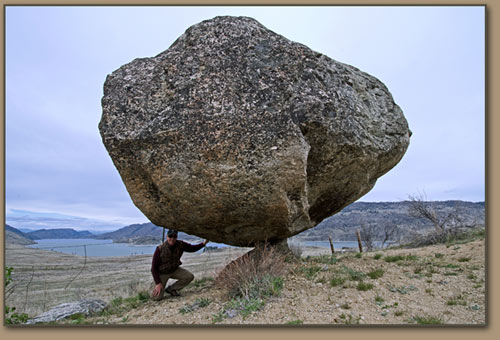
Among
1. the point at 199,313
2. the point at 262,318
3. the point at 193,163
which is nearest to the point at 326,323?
the point at 262,318

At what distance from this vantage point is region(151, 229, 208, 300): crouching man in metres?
6.32

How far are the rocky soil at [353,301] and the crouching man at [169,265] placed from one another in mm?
320

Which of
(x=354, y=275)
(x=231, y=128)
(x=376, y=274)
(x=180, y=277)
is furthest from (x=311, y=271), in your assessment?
(x=231, y=128)

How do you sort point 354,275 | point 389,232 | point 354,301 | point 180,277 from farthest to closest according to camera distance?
1. point 389,232
2. point 180,277
3. point 354,275
4. point 354,301

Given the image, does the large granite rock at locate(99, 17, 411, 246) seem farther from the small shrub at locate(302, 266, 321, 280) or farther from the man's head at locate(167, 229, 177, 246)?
the small shrub at locate(302, 266, 321, 280)

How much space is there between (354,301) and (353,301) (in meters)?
0.01

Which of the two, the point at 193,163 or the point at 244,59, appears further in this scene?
the point at 244,59

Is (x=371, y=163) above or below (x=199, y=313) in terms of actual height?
above

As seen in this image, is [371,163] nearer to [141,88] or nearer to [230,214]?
[230,214]

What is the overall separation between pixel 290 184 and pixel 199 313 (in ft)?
7.15

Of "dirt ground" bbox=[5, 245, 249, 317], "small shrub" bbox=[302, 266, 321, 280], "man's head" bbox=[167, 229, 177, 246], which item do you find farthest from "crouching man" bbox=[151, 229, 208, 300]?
"small shrub" bbox=[302, 266, 321, 280]

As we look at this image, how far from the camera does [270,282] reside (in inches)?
199

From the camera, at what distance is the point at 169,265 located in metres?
6.49

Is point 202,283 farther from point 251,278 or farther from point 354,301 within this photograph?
point 354,301
